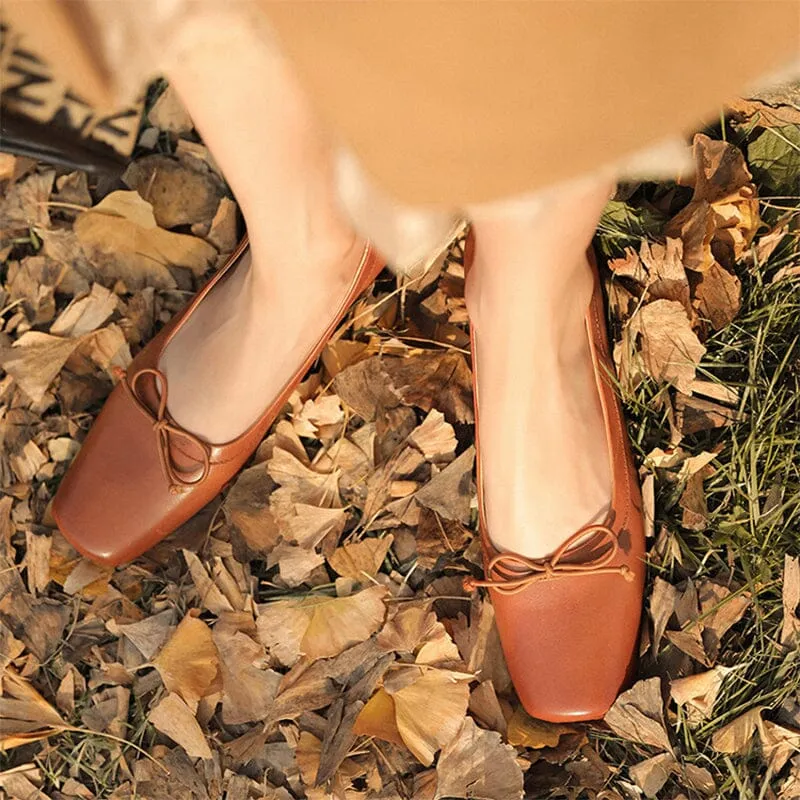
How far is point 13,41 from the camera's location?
3.50 ft

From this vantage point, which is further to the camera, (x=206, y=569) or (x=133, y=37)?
(x=206, y=569)

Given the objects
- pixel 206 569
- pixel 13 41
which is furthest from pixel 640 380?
pixel 13 41

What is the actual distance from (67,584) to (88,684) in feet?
0.41

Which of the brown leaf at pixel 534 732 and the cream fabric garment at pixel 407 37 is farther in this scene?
the brown leaf at pixel 534 732

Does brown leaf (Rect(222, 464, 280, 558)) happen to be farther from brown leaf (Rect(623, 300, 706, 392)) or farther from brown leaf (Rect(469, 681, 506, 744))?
brown leaf (Rect(623, 300, 706, 392))

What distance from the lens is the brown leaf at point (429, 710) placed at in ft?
3.16

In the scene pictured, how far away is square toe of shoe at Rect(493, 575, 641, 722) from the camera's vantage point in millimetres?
938

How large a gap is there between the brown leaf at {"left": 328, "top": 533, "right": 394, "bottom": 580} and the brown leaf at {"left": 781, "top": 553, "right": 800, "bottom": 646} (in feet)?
1.44

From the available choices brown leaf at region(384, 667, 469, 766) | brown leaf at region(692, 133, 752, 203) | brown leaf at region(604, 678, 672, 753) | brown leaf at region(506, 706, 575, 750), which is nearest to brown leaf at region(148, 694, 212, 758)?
brown leaf at region(384, 667, 469, 766)

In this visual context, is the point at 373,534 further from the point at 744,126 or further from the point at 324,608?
the point at 744,126

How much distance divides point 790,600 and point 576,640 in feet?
0.76

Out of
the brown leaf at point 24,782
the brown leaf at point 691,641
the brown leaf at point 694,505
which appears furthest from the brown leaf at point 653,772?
the brown leaf at point 24,782

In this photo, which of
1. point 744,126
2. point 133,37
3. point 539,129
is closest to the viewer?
point 539,129

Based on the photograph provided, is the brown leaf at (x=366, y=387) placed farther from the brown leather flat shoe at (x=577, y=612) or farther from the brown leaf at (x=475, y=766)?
the brown leaf at (x=475, y=766)
